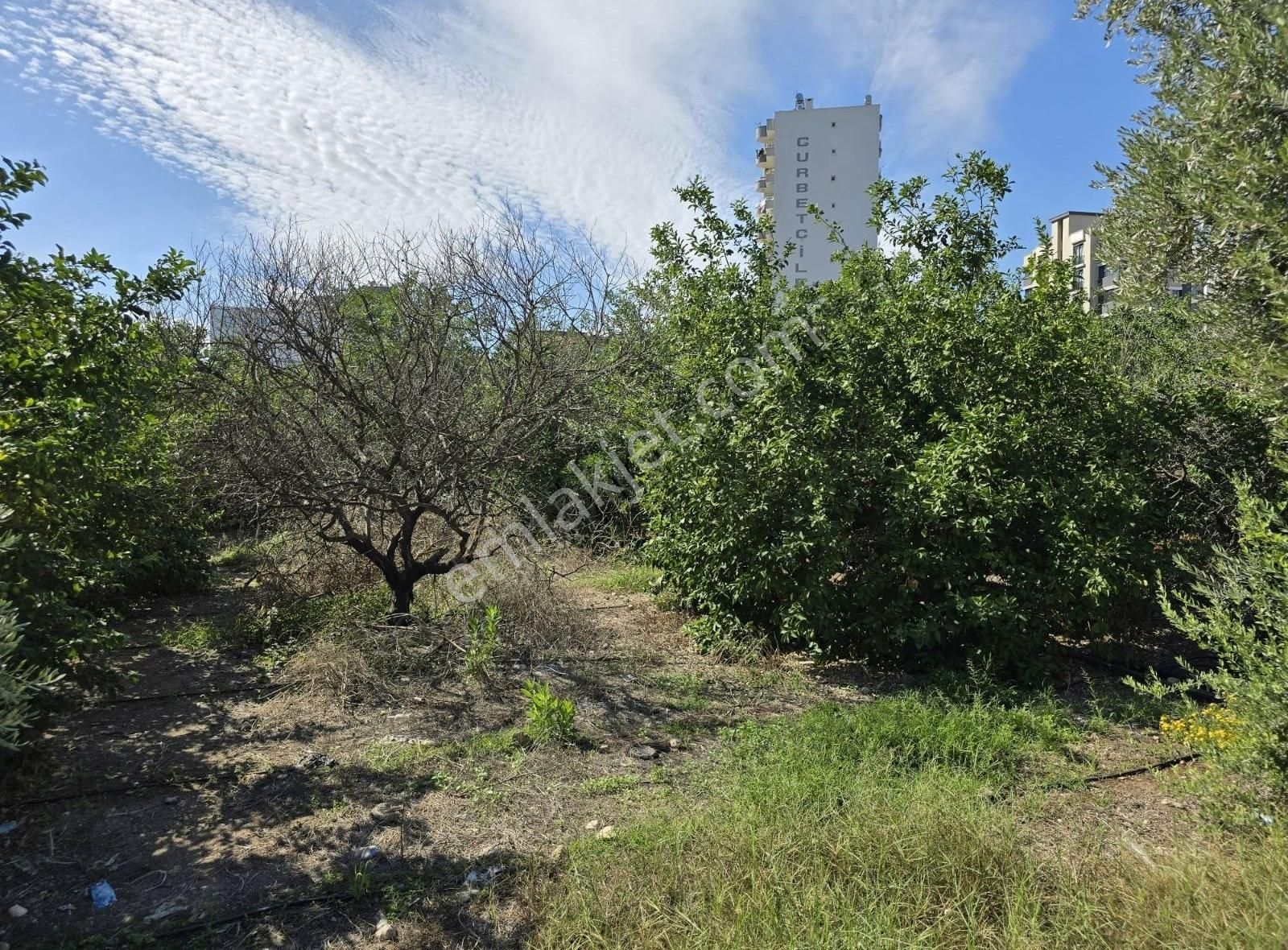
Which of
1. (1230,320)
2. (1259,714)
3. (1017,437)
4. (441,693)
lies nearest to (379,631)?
(441,693)

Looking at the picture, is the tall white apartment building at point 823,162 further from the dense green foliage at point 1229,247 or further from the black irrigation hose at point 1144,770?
the black irrigation hose at point 1144,770

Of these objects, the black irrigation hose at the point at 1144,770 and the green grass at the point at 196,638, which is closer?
the black irrigation hose at the point at 1144,770

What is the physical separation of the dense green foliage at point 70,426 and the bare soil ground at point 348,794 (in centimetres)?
77

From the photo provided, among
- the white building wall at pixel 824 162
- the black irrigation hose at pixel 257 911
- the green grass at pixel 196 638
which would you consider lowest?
the black irrigation hose at pixel 257 911

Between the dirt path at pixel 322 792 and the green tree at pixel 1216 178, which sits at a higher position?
the green tree at pixel 1216 178

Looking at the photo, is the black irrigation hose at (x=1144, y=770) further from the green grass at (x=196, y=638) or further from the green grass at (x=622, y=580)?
the green grass at (x=196, y=638)

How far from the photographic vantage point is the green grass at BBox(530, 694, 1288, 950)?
2420mm

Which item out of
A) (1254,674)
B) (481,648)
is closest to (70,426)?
(481,648)

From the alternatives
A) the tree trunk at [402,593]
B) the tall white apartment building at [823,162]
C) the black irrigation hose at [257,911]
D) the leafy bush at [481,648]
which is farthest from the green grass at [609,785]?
the tall white apartment building at [823,162]

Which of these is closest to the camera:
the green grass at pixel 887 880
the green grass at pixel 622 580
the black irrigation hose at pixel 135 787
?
the green grass at pixel 887 880

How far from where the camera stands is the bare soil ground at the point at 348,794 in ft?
9.21

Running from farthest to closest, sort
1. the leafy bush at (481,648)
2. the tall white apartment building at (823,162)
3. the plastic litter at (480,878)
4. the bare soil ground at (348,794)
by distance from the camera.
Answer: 1. the tall white apartment building at (823,162)
2. the leafy bush at (481,648)
3. the plastic litter at (480,878)
4. the bare soil ground at (348,794)

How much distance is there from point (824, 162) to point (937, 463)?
118 ft

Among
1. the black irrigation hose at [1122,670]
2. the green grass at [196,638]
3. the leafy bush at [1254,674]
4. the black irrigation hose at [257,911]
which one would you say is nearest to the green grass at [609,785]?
the black irrigation hose at [257,911]
